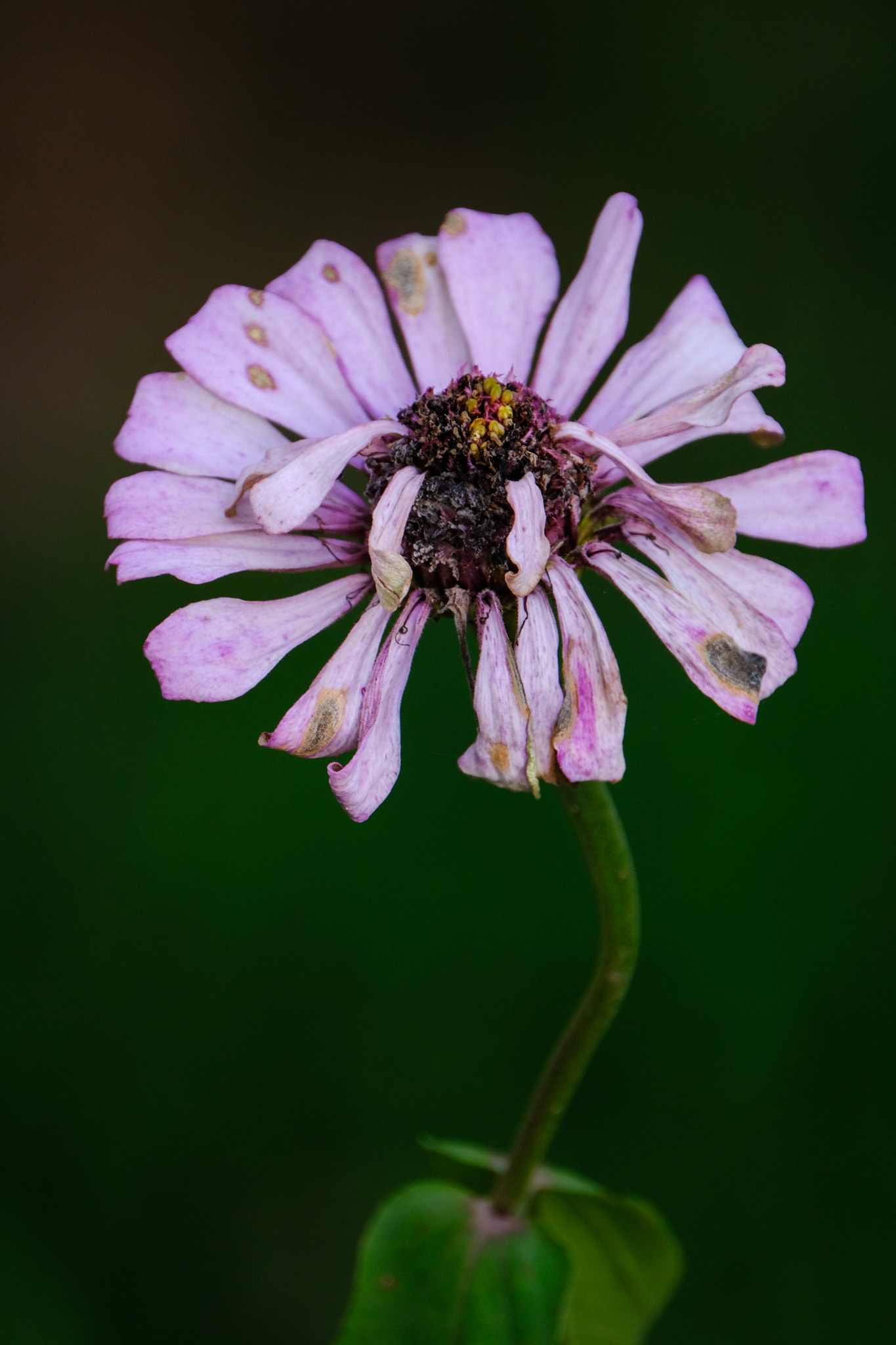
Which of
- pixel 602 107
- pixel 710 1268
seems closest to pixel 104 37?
pixel 602 107

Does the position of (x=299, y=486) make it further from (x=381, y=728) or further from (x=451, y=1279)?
(x=451, y=1279)

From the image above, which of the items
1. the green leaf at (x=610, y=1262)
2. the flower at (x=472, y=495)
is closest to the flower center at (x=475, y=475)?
the flower at (x=472, y=495)

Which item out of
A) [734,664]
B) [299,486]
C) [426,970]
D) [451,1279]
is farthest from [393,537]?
[426,970]

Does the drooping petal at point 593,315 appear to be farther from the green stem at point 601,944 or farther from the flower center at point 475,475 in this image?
the green stem at point 601,944

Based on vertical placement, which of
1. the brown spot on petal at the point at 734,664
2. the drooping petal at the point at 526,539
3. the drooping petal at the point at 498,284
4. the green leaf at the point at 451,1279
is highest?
the drooping petal at the point at 498,284

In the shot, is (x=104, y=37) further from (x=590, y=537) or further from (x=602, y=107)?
(x=590, y=537)

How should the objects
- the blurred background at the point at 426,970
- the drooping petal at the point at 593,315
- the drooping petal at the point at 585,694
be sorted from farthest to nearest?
the blurred background at the point at 426,970 → the drooping petal at the point at 593,315 → the drooping petal at the point at 585,694

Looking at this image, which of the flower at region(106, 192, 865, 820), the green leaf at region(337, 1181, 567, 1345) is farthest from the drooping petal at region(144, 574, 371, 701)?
the green leaf at region(337, 1181, 567, 1345)

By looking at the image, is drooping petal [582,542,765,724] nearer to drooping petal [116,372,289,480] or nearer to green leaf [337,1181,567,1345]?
drooping petal [116,372,289,480]
